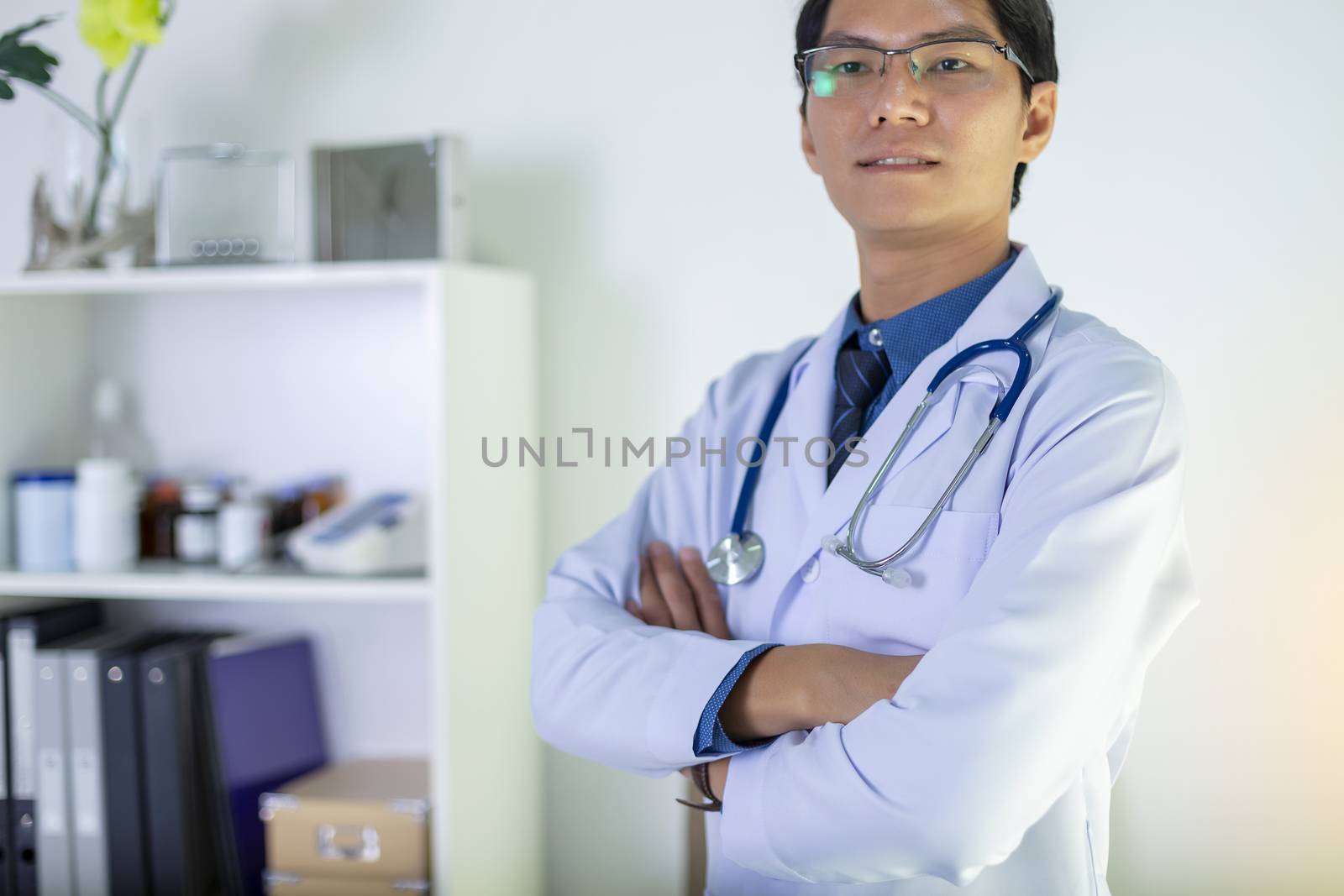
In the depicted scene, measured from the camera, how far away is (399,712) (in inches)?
79.8

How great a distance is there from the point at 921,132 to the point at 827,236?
73 centimetres

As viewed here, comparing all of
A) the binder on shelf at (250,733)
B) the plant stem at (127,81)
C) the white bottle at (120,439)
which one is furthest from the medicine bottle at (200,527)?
the plant stem at (127,81)

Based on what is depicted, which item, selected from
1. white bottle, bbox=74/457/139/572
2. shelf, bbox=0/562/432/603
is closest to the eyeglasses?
shelf, bbox=0/562/432/603

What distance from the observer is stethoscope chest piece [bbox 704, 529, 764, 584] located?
1168mm

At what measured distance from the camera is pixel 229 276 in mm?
1715

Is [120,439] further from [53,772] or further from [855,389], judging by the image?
[855,389]

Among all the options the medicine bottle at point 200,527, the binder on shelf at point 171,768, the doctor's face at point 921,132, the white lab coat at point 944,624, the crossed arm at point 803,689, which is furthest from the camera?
the medicine bottle at point 200,527

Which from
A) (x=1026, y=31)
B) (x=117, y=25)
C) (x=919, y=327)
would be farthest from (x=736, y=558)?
(x=117, y=25)

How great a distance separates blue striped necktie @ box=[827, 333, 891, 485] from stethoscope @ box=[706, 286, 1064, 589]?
0.10m

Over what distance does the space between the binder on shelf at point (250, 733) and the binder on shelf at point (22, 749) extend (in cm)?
29

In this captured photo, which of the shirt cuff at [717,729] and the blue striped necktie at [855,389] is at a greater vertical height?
the blue striped necktie at [855,389]

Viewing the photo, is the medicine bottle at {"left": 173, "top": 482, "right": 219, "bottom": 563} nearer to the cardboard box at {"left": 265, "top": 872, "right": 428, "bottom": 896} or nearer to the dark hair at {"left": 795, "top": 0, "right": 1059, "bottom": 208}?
the cardboard box at {"left": 265, "top": 872, "right": 428, "bottom": 896}

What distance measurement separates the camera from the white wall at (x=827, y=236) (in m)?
1.63

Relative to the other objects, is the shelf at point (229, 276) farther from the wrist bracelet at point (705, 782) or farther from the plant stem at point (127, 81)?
the wrist bracelet at point (705, 782)
